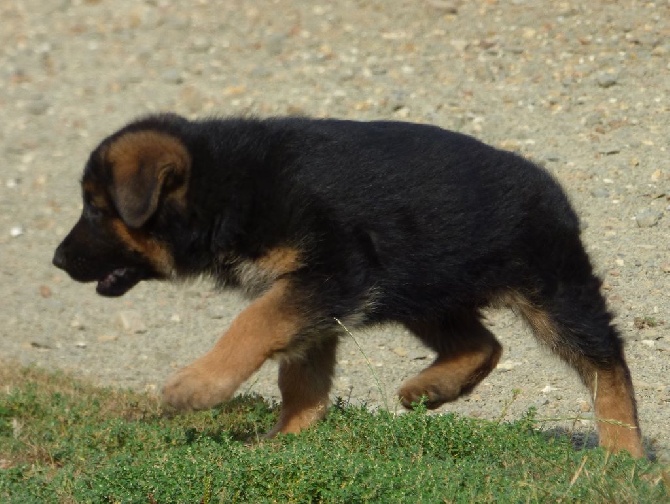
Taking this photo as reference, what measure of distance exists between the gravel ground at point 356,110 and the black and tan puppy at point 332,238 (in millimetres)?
425

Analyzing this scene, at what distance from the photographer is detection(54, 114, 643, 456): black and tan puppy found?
570 centimetres

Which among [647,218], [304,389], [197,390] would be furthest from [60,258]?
[647,218]

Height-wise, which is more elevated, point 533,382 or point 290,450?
point 290,450

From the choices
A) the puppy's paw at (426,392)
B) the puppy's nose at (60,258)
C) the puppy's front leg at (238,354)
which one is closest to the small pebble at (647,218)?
the puppy's paw at (426,392)

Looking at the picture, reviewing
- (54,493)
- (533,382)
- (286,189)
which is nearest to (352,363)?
(533,382)

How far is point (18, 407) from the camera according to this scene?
21.8 feet

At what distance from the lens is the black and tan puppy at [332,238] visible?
224 inches

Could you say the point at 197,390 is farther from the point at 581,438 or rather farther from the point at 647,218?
the point at 647,218

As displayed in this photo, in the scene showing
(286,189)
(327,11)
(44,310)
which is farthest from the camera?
(327,11)

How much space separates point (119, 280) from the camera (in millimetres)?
6195

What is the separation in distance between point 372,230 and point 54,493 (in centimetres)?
201

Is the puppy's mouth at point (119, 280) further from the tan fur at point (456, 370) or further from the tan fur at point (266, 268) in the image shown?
the tan fur at point (456, 370)

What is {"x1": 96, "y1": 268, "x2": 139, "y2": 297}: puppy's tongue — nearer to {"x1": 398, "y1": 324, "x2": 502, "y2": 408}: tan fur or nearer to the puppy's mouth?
the puppy's mouth

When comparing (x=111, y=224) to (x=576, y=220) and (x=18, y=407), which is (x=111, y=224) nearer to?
(x=18, y=407)
